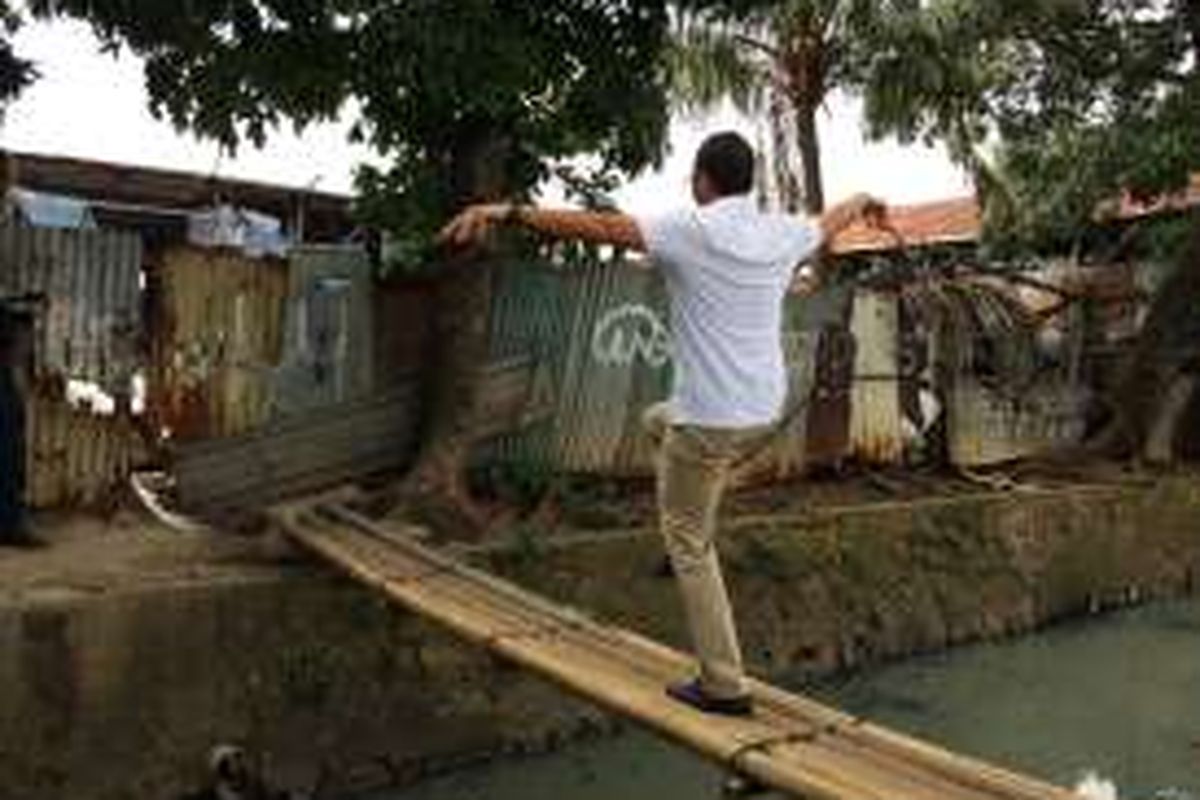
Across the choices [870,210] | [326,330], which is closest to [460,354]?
[326,330]

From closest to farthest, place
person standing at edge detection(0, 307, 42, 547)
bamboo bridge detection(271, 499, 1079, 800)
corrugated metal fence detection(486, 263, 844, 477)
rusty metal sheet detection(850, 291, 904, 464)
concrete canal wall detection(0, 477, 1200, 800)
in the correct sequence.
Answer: bamboo bridge detection(271, 499, 1079, 800), concrete canal wall detection(0, 477, 1200, 800), person standing at edge detection(0, 307, 42, 547), corrugated metal fence detection(486, 263, 844, 477), rusty metal sheet detection(850, 291, 904, 464)

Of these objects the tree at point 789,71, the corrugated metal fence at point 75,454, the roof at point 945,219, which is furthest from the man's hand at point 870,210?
the tree at point 789,71

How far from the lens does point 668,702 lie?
21.5 feet

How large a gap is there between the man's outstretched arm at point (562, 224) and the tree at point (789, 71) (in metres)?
13.5

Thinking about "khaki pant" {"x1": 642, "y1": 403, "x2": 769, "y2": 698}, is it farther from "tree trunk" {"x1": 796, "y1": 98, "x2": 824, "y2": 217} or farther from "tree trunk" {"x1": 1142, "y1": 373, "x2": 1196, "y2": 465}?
"tree trunk" {"x1": 796, "y1": 98, "x2": 824, "y2": 217}

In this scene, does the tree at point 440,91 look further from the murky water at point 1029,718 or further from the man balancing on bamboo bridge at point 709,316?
the man balancing on bamboo bridge at point 709,316

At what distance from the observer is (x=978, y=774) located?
19.5ft

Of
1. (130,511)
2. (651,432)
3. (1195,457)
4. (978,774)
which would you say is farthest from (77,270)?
(1195,457)

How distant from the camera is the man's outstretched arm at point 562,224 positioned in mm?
5941

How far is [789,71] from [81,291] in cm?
1159

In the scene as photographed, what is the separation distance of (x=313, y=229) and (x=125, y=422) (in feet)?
23.8

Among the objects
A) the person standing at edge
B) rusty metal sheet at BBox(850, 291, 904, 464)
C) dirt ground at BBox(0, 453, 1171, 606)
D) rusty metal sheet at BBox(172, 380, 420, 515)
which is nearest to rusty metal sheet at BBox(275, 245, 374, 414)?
rusty metal sheet at BBox(172, 380, 420, 515)

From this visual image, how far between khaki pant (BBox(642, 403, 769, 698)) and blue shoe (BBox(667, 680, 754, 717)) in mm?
188

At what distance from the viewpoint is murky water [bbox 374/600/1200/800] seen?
9.43 meters
